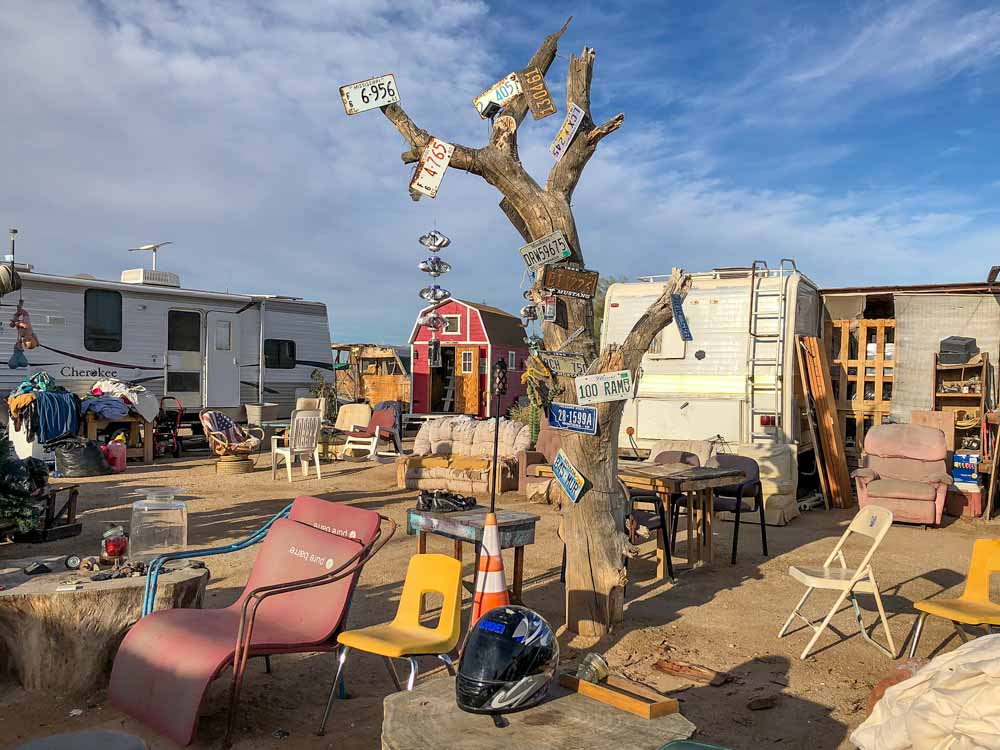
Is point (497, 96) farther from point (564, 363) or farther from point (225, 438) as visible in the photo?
point (225, 438)

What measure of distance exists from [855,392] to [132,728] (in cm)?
1086

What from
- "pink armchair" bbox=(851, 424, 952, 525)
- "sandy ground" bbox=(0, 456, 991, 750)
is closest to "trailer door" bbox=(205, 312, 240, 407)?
"sandy ground" bbox=(0, 456, 991, 750)

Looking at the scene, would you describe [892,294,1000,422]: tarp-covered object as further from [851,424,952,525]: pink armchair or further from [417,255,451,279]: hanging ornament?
[417,255,451,279]: hanging ornament

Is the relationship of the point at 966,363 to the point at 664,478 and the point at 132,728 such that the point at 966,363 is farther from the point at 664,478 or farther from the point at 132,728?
the point at 132,728

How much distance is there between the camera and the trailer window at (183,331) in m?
16.3

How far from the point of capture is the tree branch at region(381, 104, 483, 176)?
16.8ft

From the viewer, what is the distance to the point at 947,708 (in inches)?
92.4

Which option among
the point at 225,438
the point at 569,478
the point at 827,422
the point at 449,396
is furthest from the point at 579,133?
the point at 449,396

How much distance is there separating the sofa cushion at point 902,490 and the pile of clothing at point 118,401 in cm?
1188

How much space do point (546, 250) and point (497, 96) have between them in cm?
108

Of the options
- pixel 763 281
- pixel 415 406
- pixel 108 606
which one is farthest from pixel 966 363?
pixel 415 406

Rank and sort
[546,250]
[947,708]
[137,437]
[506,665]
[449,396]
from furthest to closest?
[449,396], [137,437], [546,250], [506,665], [947,708]

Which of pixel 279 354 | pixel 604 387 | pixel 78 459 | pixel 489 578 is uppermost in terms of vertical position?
pixel 279 354

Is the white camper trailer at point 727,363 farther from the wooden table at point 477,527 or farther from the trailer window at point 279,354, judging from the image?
the trailer window at point 279,354
